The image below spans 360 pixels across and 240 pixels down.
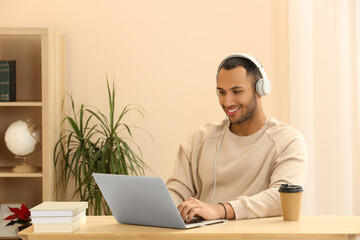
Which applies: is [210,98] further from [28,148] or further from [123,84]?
[28,148]

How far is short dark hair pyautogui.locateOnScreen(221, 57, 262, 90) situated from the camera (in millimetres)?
2404

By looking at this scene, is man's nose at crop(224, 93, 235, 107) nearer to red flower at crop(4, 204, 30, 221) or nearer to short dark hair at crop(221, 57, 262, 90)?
short dark hair at crop(221, 57, 262, 90)

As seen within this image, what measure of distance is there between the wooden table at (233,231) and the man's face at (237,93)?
576mm

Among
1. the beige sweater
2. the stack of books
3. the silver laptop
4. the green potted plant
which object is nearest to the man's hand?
the silver laptop

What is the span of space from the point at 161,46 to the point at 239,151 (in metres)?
1.54

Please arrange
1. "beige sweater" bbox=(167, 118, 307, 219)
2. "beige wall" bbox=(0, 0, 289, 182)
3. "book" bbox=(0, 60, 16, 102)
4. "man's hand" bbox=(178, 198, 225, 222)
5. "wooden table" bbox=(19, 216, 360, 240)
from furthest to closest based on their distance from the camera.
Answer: "beige wall" bbox=(0, 0, 289, 182) < "book" bbox=(0, 60, 16, 102) < "beige sweater" bbox=(167, 118, 307, 219) < "man's hand" bbox=(178, 198, 225, 222) < "wooden table" bbox=(19, 216, 360, 240)

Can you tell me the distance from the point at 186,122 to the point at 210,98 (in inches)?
8.7

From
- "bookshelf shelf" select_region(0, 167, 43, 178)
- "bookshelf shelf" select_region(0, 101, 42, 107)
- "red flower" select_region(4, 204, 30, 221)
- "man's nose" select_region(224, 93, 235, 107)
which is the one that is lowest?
"red flower" select_region(4, 204, 30, 221)

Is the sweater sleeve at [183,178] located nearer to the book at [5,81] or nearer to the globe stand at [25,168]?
the globe stand at [25,168]

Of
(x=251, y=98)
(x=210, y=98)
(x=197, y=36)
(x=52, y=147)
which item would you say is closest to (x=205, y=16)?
(x=197, y=36)

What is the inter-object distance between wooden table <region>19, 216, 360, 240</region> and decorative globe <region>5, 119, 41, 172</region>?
166cm

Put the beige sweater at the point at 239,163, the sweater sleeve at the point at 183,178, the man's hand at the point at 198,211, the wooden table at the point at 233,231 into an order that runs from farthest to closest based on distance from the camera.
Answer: the sweater sleeve at the point at 183,178 < the beige sweater at the point at 239,163 < the man's hand at the point at 198,211 < the wooden table at the point at 233,231

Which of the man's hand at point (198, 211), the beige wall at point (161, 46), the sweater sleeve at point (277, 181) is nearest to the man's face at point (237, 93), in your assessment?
the sweater sleeve at point (277, 181)

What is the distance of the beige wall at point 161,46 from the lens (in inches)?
150
